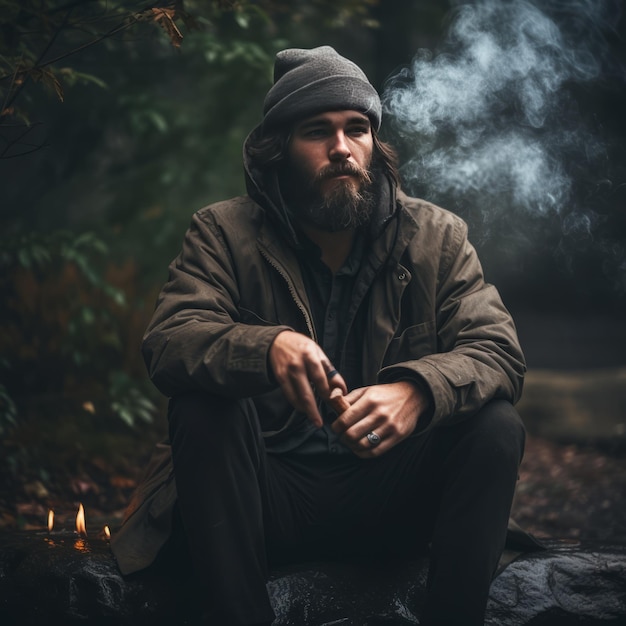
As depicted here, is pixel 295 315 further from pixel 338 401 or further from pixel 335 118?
pixel 335 118

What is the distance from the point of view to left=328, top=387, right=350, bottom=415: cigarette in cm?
274

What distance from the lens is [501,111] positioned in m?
5.48

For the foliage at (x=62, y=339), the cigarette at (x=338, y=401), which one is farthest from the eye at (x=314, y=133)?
the foliage at (x=62, y=339)

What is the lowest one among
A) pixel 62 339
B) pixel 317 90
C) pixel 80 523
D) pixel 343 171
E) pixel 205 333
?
pixel 62 339

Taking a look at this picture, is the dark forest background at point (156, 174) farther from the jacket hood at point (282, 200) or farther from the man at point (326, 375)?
the man at point (326, 375)

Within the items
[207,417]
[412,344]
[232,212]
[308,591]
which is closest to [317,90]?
[232,212]

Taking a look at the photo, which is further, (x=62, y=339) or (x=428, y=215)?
(x=62, y=339)

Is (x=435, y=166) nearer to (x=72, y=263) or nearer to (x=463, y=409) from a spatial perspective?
(x=463, y=409)

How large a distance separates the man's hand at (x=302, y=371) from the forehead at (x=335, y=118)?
1.06 m

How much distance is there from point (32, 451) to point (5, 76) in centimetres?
248

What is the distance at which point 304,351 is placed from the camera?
2678 millimetres

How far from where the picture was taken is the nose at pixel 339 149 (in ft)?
11.2

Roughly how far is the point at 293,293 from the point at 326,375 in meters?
0.60

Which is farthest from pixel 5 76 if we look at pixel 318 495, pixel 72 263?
pixel 72 263
